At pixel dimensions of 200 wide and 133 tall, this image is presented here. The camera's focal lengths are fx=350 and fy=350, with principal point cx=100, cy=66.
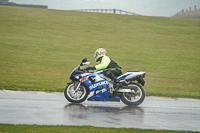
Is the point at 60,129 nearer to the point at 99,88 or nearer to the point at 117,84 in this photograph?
the point at 99,88

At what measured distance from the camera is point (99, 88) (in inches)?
452

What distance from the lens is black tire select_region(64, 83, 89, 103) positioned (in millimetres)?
11453

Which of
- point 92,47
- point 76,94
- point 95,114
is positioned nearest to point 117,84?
point 76,94

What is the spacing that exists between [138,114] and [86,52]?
1751cm

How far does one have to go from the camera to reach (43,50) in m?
26.6

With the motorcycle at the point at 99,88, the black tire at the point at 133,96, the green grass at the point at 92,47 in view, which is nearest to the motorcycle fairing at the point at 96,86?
the motorcycle at the point at 99,88

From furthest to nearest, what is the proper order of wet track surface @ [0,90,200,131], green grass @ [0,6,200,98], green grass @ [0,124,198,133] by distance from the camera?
1. green grass @ [0,6,200,98]
2. wet track surface @ [0,90,200,131]
3. green grass @ [0,124,198,133]

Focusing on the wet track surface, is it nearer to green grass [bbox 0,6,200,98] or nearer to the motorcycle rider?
the motorcycle rider

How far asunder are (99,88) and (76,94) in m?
0.78

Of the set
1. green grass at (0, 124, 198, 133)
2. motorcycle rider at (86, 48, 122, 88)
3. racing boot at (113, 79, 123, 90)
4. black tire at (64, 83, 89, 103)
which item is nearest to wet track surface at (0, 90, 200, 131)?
black tire at (64, 83, 89, 103)

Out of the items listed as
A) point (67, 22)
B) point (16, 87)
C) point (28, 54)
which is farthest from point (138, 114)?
point (67, 22)

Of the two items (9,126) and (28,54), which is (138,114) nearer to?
(9,126)

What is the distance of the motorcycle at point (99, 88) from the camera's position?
1147cm

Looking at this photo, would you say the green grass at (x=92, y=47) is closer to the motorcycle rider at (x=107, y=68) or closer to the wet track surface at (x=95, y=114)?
the wet track surface at (x=95, y=114)
